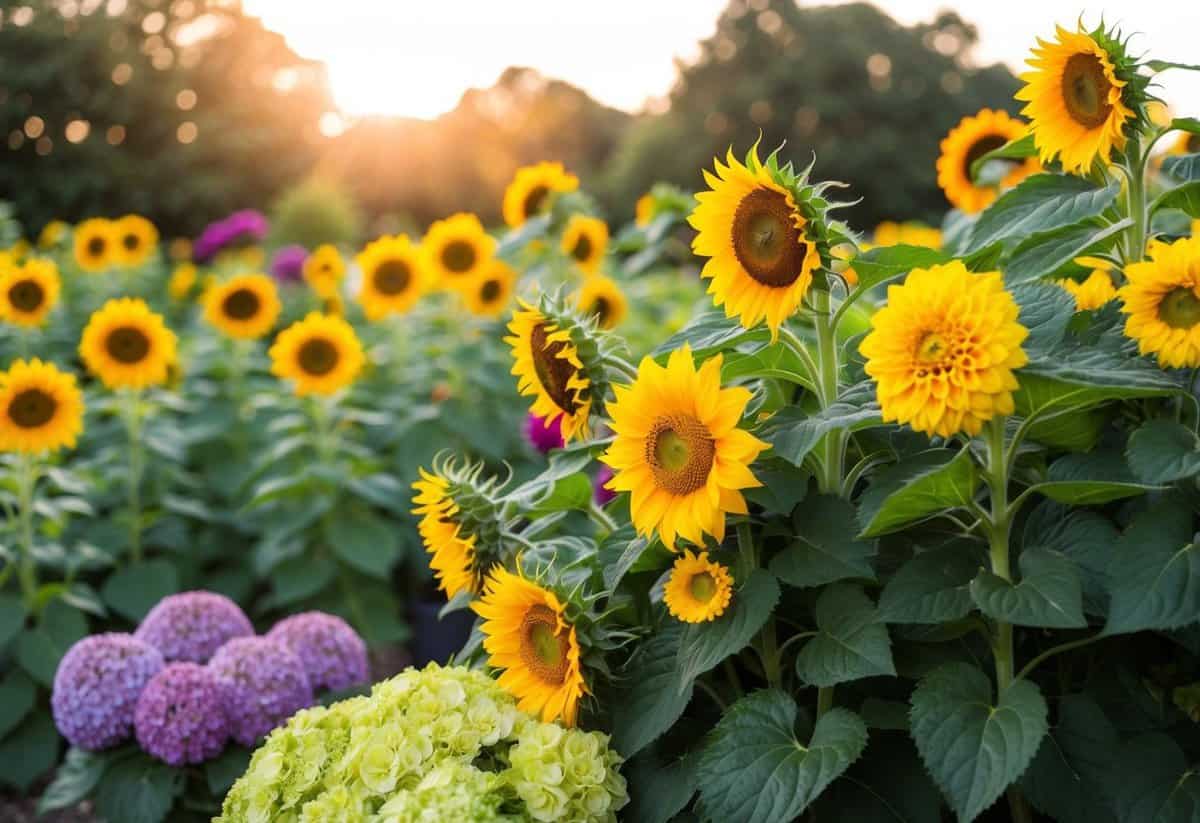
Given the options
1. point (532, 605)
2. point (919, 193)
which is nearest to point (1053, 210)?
point (532, 605)

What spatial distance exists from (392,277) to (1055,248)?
11.1 feet

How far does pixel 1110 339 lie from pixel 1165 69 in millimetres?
376

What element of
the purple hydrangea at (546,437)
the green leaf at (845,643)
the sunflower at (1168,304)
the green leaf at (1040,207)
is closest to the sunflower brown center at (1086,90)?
the green leaf at (1040,207)

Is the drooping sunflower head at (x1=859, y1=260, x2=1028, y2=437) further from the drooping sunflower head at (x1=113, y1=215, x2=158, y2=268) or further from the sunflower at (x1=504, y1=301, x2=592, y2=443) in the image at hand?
the drooping sunflower head at (x1=113, y1=215, x2=158, y2=268)

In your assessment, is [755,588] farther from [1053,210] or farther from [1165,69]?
[1165,69]

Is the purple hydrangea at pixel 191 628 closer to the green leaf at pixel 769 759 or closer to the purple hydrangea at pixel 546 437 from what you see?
the purple hydrangea at pixel 546 437

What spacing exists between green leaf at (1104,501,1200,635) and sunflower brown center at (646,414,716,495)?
531 mm

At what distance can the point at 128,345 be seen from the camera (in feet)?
13.3

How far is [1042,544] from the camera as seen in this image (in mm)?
1727

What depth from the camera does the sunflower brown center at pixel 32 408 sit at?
11.5 feet

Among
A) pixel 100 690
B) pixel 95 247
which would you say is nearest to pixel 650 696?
pixel 100 690

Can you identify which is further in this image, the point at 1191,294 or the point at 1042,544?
the point at 1042,544

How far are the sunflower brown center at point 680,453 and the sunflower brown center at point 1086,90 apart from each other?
723 mm

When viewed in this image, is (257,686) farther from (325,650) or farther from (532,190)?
(532,190)
